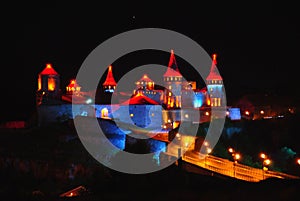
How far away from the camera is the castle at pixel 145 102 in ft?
118

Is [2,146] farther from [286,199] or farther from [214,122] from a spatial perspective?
[286,199]

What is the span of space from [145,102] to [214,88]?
37.1 feet

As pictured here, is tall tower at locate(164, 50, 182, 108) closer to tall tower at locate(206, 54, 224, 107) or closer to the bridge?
tall tower at locate(206, 54, 224, 107)

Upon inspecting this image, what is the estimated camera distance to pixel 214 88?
150ft

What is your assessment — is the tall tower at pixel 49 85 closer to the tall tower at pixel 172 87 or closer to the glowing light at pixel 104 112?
the glowing light at pixel 104 112

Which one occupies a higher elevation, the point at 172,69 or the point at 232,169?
the point at 172,69

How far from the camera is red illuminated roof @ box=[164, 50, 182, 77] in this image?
4591 centimetres

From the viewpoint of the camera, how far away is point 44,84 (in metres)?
38.0

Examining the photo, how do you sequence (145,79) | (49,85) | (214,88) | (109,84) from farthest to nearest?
(109,84) < (145,79) < (214,88) < (49,85)

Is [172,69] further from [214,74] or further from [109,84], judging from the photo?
[109,84]

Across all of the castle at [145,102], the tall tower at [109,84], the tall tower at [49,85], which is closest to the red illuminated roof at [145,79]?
the castle at [145,102]

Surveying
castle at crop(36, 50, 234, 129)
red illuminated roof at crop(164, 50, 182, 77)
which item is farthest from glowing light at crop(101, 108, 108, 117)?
red illuminated roof at crop(164, 50, 182, 77)

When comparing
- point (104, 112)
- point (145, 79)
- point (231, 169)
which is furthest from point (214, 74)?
point (231, 169)

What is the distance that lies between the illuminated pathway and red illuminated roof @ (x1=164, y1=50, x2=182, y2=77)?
22295 millimetres
